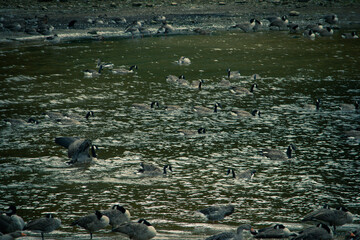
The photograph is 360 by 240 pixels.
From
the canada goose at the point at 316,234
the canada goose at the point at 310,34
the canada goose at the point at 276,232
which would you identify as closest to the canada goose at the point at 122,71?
the canada goose at the point at 310,34

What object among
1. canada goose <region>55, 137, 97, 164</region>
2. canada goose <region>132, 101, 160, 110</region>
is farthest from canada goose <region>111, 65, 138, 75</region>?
canada goose <region>55, 137, 97, 164</region>

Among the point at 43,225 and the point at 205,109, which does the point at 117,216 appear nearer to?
the point at 43,225

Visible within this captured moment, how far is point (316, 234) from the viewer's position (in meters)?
10.6

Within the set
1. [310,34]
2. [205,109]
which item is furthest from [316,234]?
[310,34]

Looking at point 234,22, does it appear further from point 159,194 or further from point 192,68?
point 159,194

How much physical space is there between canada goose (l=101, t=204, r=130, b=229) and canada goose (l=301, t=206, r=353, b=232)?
446cm

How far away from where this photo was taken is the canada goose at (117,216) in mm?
11625

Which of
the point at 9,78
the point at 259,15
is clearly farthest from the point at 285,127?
the point at 259,15

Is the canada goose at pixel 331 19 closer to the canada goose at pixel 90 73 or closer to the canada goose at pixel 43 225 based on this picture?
the canada goose at pixel 90 73

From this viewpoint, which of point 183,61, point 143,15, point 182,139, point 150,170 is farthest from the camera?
point 143,15

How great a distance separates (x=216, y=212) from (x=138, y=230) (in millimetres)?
2272

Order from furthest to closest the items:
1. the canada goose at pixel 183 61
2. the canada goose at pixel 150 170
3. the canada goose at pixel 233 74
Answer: the canada goose at pixel 183 61, the canada goose at pixel 233 74, the canada goose at pixel 150 170

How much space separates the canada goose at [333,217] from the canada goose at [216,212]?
2.03 meters

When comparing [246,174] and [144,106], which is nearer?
[246,174]
